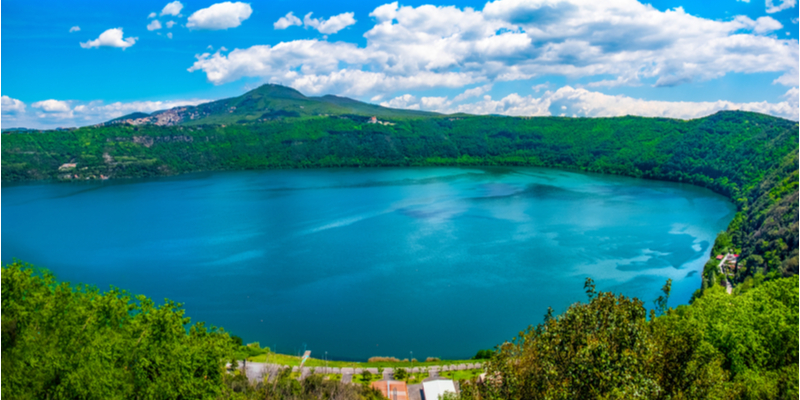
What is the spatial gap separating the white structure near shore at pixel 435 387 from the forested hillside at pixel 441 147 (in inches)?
2113

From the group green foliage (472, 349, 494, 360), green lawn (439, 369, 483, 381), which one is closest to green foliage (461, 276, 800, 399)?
green lawn (439, 369, 483, 381)

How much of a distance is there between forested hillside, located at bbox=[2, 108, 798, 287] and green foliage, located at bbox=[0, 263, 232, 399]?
64640 mm

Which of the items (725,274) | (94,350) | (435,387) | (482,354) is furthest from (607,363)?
(725,274)

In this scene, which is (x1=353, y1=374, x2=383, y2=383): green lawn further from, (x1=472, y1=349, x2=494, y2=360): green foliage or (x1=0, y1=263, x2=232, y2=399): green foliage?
(x1=0, y1=263, x2=232, y2=399): green foliage

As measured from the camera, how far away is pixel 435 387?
876 inches

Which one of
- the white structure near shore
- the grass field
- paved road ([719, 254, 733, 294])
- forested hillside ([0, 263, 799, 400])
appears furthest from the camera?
paved road ([719, 254, 733, 294])

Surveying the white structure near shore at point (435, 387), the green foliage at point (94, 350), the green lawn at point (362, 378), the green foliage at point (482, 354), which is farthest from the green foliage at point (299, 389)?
the green foliage at point (482, 354)

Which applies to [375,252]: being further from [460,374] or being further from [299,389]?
[299,389]

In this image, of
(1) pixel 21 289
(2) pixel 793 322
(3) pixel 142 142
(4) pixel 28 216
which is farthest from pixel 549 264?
(3) pixel 142 142

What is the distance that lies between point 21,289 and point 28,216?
2426 inches

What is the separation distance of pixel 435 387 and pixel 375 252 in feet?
82.0

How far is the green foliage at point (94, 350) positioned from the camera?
12.7m

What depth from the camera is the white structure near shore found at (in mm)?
21828

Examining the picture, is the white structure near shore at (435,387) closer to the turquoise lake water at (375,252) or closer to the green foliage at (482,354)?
the green foliage at (482,354)
